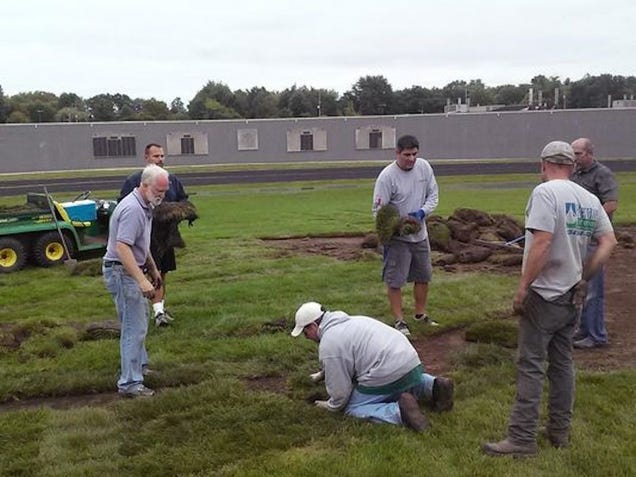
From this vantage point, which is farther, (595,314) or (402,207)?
(402,207)

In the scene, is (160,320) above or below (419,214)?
below

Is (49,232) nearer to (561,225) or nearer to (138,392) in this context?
(138,392)

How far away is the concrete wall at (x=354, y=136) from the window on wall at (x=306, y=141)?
0.77 feet

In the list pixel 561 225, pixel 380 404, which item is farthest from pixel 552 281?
pixel 380 404

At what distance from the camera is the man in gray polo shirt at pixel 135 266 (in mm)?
5059

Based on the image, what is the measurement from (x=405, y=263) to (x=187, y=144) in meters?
35.4

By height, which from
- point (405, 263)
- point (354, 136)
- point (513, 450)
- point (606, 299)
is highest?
point (354, 136)

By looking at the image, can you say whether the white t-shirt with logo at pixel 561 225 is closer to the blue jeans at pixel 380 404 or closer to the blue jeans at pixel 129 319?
the blue jeans at pixel 380 404

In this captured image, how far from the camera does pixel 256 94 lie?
80.8 meters

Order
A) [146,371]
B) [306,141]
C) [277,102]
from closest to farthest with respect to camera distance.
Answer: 1. [146,371]
2. [306,141]
3. [277,102]

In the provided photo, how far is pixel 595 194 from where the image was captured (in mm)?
5988

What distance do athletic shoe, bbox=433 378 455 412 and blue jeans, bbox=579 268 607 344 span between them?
2.17m

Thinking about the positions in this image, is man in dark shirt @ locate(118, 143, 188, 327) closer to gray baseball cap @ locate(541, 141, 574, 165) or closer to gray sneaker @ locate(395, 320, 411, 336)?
gray sneaker @ locate(395, 320, 411, 336)

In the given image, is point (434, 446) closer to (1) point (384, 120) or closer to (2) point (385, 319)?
(2) point (385, 319)
